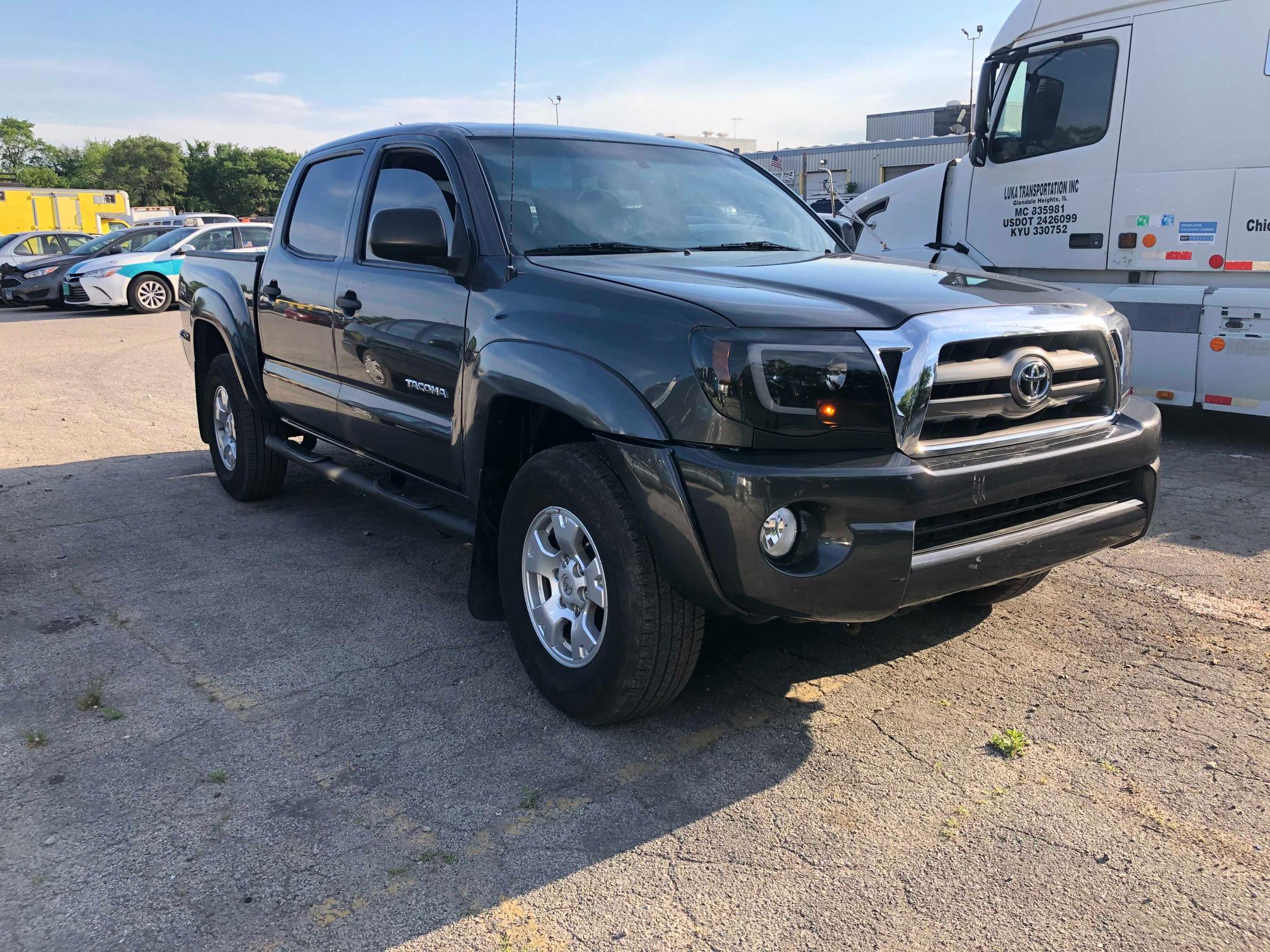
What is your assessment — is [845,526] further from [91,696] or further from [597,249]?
[91,696]

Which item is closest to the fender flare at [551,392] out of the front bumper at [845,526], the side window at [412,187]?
the front bumper at [845,526]

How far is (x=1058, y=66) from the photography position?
777 cm

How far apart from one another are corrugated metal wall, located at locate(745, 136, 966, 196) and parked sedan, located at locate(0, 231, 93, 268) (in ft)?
50.6

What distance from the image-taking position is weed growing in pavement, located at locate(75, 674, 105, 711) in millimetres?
3498

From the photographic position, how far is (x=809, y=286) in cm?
313

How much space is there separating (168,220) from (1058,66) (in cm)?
2954

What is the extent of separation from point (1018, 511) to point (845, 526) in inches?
26.9

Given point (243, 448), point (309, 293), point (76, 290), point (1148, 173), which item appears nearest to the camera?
point (309, 293)

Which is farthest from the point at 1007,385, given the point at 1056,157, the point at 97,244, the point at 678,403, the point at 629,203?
the point at 97,244

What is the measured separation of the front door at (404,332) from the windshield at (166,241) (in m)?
16.9

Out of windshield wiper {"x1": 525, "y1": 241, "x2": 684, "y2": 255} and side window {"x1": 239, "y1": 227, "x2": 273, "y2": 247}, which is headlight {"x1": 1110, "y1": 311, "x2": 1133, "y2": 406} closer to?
windshield wiper {"x1": 525, "y1": 241, "x2": 684, "y2": 255}

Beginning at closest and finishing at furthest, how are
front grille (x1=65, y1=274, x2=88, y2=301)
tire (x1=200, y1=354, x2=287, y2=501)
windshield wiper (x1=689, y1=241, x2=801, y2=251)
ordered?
windshield wiper (x1=689, y1=241, x2=801, y2=251) → tire (x1=200, y1=354, x2=287, y2=501) → front grille (x1=65, y1=274, x2=88, y2=301)

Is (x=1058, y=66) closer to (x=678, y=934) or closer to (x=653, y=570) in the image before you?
(x=653, y=570)

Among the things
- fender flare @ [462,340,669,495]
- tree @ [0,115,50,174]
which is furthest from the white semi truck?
tree @ [0,115,50,174]
